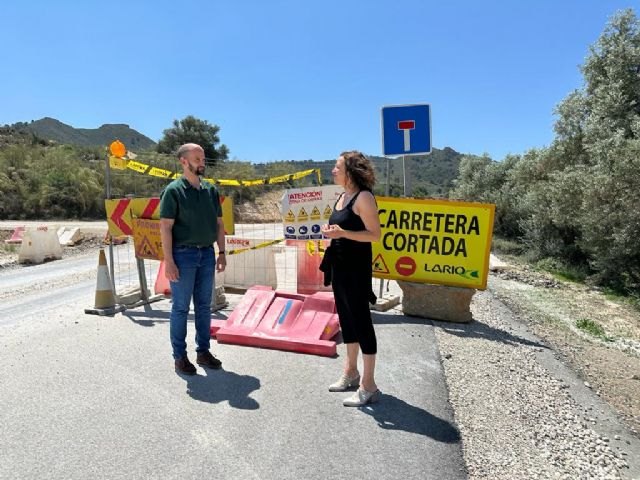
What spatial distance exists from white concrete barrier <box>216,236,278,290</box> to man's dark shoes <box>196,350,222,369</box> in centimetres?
386

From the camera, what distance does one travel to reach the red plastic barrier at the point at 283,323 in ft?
17.9

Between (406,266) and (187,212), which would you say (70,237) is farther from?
(187,212)

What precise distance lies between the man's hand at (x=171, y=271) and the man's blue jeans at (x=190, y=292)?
0.18ft

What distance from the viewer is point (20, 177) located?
1302 inches

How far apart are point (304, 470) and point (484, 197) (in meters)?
25.3

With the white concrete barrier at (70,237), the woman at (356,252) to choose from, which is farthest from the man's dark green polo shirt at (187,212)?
the white concrete barrier at (70,237)

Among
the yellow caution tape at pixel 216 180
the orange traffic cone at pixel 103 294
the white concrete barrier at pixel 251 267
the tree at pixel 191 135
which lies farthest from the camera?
the tree at pixel 191 135

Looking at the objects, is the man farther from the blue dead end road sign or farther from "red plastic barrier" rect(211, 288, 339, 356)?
the blue dead end road sign

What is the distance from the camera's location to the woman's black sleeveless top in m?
3.99

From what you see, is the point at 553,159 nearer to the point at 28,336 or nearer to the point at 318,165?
the point at 318,165

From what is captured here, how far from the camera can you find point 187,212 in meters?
4.54

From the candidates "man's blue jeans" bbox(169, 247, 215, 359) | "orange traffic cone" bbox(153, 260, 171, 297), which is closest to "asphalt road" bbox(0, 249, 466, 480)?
"man's blue jeans" bbox(169, 247, 215, 359)

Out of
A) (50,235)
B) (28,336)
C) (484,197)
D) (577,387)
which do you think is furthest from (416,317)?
(484,197)

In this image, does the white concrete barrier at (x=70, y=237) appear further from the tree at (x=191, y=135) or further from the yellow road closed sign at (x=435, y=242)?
the tree at (x=191, y=135)
